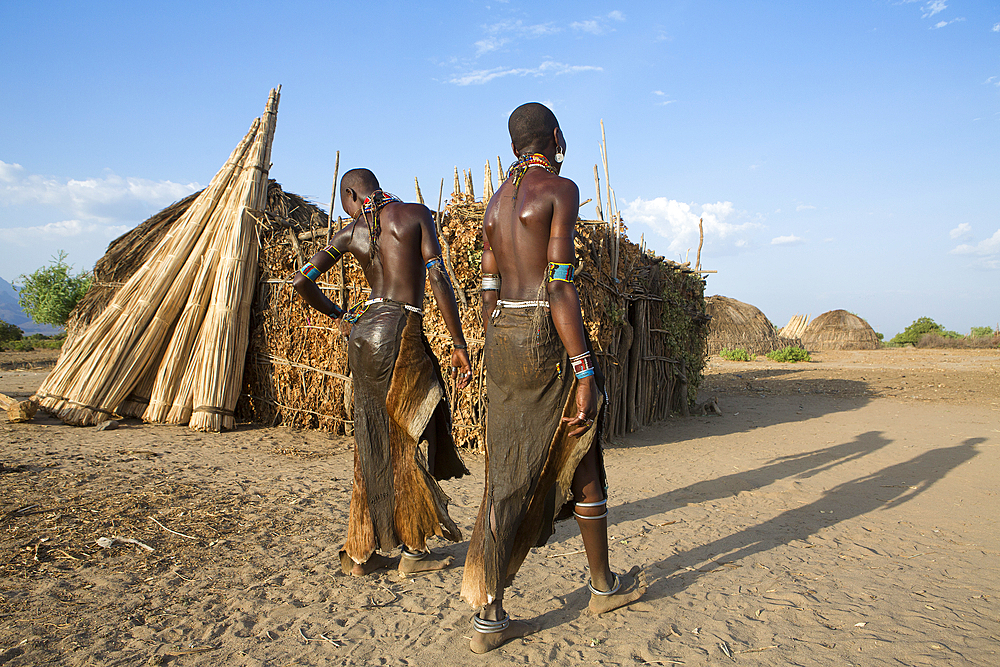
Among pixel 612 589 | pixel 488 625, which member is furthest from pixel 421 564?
pixel 612 589

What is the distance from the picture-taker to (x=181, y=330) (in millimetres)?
6496

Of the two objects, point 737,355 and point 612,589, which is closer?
point 612,589

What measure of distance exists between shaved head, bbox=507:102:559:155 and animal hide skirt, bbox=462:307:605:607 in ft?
Result: 2.21

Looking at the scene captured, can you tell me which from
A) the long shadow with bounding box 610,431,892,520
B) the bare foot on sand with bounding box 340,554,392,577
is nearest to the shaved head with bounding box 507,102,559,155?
the bare foot on sand with bounding box 340,554,392,577

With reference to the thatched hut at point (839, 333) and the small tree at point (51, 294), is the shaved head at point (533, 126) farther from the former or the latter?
the thatched hut at point (839, 333)

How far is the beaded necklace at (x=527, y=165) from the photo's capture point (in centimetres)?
235

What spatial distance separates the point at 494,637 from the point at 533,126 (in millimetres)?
1978

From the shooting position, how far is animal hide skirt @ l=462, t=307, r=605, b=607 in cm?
227

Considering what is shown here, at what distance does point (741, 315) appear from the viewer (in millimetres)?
21266

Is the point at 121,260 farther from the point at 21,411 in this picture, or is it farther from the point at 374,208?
the point at 374,208

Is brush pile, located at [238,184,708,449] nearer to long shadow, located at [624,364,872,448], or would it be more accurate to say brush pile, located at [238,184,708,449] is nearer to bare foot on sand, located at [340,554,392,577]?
long shadow, located at [624,364,872,448]

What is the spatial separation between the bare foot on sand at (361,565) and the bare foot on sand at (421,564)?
117 mm

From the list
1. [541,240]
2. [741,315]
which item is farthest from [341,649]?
[741,315]

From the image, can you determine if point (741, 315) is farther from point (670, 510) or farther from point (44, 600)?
point (44, 600)
